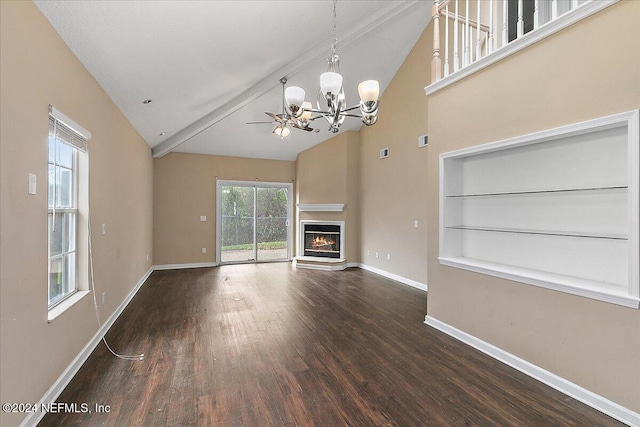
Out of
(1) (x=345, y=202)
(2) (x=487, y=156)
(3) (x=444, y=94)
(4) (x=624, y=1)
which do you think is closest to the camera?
(4) (x=624, y=1)

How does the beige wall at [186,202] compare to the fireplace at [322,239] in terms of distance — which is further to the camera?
the fireplace at [322,239]

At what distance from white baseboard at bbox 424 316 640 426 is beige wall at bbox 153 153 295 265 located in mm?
5722

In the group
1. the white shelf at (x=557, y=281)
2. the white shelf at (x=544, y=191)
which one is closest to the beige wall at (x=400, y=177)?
the white shelf at (x=544, y=191)

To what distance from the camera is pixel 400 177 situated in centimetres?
540

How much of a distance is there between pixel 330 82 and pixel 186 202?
5470 millimetres

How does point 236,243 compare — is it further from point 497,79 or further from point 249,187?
Result: point 497,79

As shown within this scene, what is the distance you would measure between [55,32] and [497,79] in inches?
142

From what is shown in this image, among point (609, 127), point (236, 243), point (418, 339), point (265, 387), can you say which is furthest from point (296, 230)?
point (609, 127)

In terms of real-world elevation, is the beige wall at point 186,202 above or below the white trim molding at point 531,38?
below

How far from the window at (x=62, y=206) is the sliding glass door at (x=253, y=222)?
447 centimetres

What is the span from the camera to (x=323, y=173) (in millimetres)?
7004

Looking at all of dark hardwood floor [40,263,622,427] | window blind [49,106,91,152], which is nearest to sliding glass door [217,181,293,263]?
dark hardwood floor [40,263,622,427]

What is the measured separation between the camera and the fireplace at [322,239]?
6.82 meters

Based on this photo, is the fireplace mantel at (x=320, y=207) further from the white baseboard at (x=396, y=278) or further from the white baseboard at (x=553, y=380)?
the white baseboard at (x=553, y=380)
